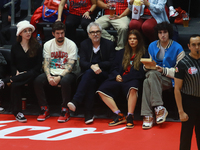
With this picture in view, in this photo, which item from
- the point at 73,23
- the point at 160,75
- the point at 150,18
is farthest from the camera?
the point at 73,23

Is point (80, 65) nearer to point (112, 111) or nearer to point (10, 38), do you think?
point (112, 111)

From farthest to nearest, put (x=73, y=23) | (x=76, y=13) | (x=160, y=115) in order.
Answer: (x=76, y=13)
(x=73, y=23)
(x=160, y=115)

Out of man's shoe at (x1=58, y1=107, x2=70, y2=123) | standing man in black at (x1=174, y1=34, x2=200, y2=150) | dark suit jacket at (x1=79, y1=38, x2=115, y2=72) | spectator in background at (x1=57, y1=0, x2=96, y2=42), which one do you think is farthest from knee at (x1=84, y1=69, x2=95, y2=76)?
standing man in black at (x1=174, y1=34, x2=200, y2=150)

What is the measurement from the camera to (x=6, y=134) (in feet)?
13.9

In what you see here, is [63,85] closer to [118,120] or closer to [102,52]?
[102,52]

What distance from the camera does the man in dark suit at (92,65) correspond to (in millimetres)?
4657

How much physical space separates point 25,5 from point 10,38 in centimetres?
146

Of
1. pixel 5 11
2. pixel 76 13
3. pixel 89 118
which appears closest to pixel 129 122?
pixel 89 118

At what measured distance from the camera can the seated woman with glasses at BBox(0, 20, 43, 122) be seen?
4859 millimetres

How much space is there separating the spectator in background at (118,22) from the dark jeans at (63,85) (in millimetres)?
964

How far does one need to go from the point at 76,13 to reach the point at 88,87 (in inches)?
64.0

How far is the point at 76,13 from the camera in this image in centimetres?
571

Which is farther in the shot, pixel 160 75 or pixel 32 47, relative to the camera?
pixel 32 47

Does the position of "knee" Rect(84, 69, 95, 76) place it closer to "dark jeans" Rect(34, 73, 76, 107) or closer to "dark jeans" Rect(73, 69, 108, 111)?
"dark jeans" Rect(73, 69, 108, 111)
